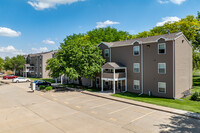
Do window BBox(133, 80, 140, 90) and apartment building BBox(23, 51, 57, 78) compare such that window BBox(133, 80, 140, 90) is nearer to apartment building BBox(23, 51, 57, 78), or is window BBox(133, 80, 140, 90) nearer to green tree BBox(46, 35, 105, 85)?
green tree BBox(46, 35, 105, 85)

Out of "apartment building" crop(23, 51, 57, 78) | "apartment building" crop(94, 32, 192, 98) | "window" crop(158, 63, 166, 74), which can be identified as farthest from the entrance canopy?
"apartment building" crop(23, 51, 57, 78)

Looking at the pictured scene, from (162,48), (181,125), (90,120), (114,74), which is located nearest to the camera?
(181,125)

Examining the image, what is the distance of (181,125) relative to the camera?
34.0ft

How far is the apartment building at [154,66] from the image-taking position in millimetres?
19359

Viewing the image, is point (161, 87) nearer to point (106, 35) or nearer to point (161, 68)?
point (161, 68)

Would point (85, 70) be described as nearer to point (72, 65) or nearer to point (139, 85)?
point (72, 65)

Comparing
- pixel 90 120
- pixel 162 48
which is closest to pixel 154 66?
pixel 162 48

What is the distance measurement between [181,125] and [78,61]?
17951 mm

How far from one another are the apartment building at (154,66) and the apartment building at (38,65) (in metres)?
30.2

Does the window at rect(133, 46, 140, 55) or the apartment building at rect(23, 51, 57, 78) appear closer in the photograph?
the window at rect(133, 46, 140, 55)

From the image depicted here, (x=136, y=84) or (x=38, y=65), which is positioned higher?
(x=38, y=65)

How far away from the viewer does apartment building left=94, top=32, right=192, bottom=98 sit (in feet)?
63.5

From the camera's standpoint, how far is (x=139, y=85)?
73.5 feet

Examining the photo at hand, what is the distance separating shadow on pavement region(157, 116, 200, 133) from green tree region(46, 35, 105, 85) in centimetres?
1490
